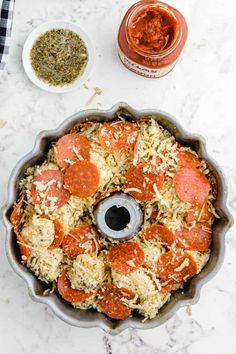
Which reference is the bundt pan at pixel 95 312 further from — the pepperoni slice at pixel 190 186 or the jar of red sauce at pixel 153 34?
the jar of red sauce at pixel 153 34

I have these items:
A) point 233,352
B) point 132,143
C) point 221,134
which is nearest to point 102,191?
point 132,143

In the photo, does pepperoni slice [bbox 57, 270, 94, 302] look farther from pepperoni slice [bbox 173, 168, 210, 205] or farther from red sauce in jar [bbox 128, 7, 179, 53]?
red sauce in jar [bbox 128, 7, 179, 53]

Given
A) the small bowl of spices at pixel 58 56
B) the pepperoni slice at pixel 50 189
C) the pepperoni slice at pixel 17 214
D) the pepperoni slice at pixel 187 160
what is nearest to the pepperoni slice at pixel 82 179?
the pepperoni slice at pixel 50 189

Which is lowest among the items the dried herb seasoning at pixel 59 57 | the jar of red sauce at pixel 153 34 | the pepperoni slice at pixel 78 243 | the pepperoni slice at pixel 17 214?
the pepperoni slice at pixel 78 243

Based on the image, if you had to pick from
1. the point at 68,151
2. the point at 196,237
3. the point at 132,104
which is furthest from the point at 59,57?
the point at 196,237

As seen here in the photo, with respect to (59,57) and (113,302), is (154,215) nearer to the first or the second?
(113,302)
